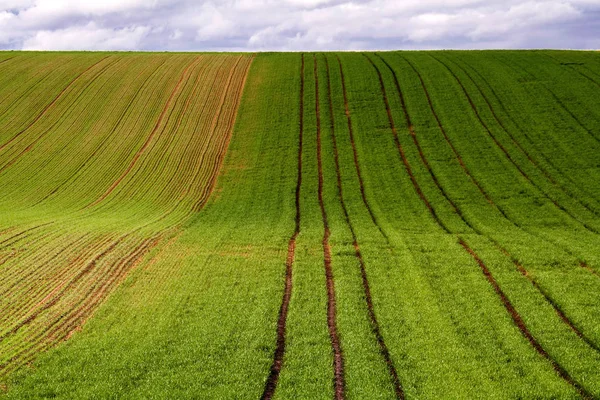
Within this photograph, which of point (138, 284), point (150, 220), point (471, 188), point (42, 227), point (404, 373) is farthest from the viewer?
point (471, 188)

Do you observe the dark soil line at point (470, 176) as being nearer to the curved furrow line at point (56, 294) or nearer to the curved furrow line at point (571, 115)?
the curved furrow line at point (571, 115)

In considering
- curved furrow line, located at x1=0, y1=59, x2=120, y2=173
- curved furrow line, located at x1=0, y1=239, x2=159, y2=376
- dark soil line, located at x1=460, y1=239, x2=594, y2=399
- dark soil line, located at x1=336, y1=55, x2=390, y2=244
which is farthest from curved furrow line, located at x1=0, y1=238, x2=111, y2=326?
curved furrow line, located at x1=0, y1=59, x2=120, y2=173

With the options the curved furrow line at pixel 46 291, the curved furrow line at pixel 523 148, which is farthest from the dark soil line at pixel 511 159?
the curved furrow line at pixel 46 291

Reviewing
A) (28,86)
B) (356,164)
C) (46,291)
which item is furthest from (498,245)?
(28,86)

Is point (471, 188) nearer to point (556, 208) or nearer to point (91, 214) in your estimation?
point (556, 208)

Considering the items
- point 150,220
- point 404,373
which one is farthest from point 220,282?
point 150,220

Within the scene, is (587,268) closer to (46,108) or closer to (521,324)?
(521,324)

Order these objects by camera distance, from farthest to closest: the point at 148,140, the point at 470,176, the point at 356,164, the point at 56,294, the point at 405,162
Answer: the point at 148,140 → the point at 356,164 → the point at 405,162 → the point at 470,176 → the point at 56,294
